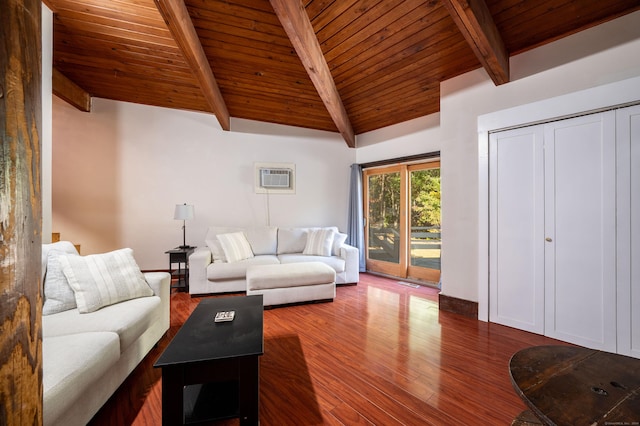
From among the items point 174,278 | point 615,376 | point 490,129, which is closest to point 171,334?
point 174,278

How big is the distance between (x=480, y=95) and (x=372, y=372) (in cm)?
288

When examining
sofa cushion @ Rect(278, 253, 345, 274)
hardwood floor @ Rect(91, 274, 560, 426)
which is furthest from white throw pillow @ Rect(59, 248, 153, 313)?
sofa cushion @ Rect(278, 253, 345, 274)

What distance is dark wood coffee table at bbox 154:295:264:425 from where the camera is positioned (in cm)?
126

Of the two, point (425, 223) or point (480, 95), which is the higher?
point (480, 95)

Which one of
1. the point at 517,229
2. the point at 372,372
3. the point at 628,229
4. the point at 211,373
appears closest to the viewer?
Answer: the point at 211,373

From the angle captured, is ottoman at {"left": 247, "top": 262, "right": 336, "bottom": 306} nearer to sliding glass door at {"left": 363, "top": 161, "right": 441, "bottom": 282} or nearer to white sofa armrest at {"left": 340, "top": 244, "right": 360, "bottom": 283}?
white sofa armrest at {"left": 340, "top": 244, "right": 360, "bottom": 283}

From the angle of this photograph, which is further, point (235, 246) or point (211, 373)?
point (235, 246)

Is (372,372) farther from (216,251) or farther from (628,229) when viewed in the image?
(216,251)

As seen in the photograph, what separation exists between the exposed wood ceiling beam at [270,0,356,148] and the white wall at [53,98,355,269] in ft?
3.91

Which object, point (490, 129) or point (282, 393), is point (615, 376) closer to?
point (282, 393)

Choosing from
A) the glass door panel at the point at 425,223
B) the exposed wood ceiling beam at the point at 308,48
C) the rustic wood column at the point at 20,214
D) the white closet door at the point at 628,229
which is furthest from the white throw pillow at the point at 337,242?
the rustic wood column at the point at 20,214

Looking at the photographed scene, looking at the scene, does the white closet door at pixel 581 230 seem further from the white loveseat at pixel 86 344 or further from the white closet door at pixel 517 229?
the white loveseat at pixel 86 344

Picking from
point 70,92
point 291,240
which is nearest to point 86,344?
point 291,240

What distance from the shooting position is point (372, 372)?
6.20ft
